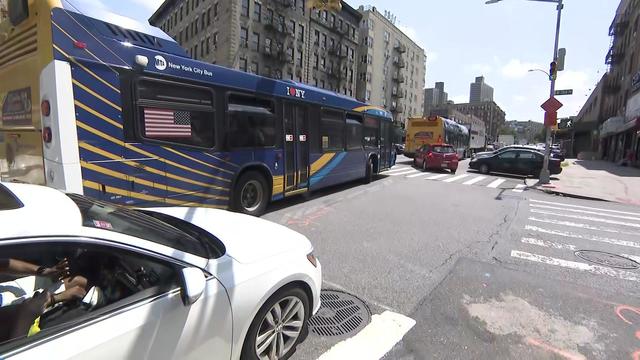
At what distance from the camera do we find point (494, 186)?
14516 millimetres

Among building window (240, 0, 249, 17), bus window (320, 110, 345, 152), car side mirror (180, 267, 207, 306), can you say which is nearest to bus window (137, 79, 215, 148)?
bus window (320, 110, 345, 152)

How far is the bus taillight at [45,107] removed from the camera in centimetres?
446

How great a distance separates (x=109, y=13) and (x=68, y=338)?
16.5ft

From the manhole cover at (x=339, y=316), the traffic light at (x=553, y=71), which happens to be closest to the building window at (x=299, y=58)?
the traffic light at (x=553, y=71)

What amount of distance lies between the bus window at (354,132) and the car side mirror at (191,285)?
29.7ft

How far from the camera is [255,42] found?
37.2 meters

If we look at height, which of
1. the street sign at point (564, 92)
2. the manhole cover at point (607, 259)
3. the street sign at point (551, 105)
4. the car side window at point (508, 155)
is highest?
the street sign at point (564, 92)

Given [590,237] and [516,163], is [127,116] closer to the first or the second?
[590,237]

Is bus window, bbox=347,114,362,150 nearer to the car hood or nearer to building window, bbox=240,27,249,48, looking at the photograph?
the car hood

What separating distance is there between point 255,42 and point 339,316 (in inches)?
1490

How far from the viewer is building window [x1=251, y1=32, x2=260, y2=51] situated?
36906 mm

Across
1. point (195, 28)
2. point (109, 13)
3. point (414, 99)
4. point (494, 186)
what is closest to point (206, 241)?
point (109, 13)

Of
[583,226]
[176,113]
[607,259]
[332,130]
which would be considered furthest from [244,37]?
[607,259]

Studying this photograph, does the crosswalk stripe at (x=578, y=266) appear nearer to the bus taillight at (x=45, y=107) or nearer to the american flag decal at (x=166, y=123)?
the american flag decal at (x=166, y=123)
